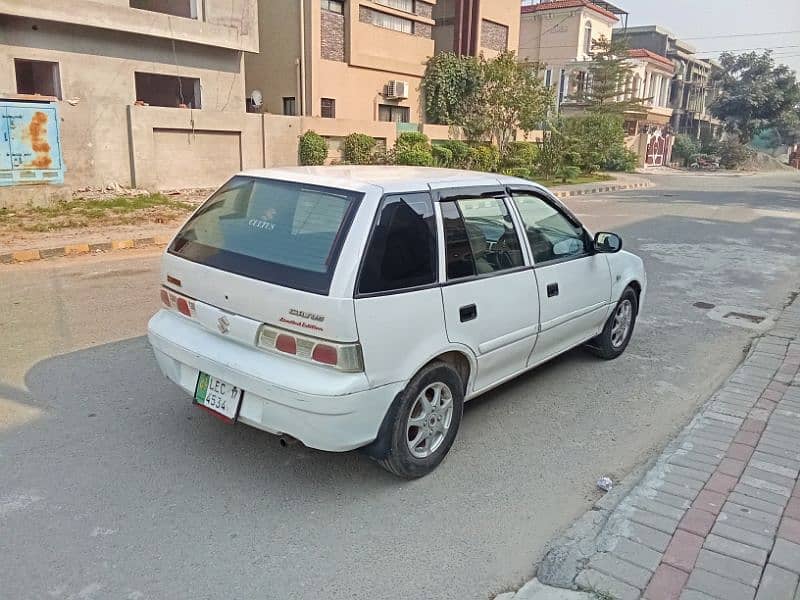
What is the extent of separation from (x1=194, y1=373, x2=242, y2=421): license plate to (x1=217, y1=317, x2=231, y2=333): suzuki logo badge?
26 cm

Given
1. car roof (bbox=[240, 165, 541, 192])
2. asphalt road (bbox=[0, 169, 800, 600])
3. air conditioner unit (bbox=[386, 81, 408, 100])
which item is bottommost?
asphalt road (bbox=[0, 169, 800, 600])

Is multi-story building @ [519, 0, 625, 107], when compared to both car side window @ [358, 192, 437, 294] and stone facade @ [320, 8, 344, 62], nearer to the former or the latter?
Answer: stone facade @ [320, 8, 344, 62]

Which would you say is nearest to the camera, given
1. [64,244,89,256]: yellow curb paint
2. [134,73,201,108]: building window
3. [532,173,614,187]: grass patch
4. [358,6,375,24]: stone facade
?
[64,244,89,256]: yellow curb paint

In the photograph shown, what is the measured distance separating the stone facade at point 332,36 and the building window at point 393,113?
2.99 m

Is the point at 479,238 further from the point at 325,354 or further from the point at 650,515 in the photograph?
the point at 650,515

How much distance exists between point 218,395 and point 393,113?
25539 mm

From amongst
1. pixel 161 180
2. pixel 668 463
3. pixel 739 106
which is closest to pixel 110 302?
pixel 668 463

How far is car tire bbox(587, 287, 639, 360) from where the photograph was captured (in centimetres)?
544

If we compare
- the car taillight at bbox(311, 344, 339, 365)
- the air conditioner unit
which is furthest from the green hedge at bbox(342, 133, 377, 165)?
the car taillight at bbox(311, 344, 339, 365)

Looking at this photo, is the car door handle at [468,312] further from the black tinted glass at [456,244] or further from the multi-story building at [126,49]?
the multi-story building at [126,49]

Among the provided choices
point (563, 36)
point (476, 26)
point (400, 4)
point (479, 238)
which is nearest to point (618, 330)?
point (479, 238)

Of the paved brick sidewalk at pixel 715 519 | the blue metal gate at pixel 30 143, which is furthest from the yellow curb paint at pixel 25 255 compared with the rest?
A: the paved brick sidewalk at pixel 715 519

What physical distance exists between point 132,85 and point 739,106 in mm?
A: 54290

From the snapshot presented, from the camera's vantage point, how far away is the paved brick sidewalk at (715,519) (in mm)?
2658
